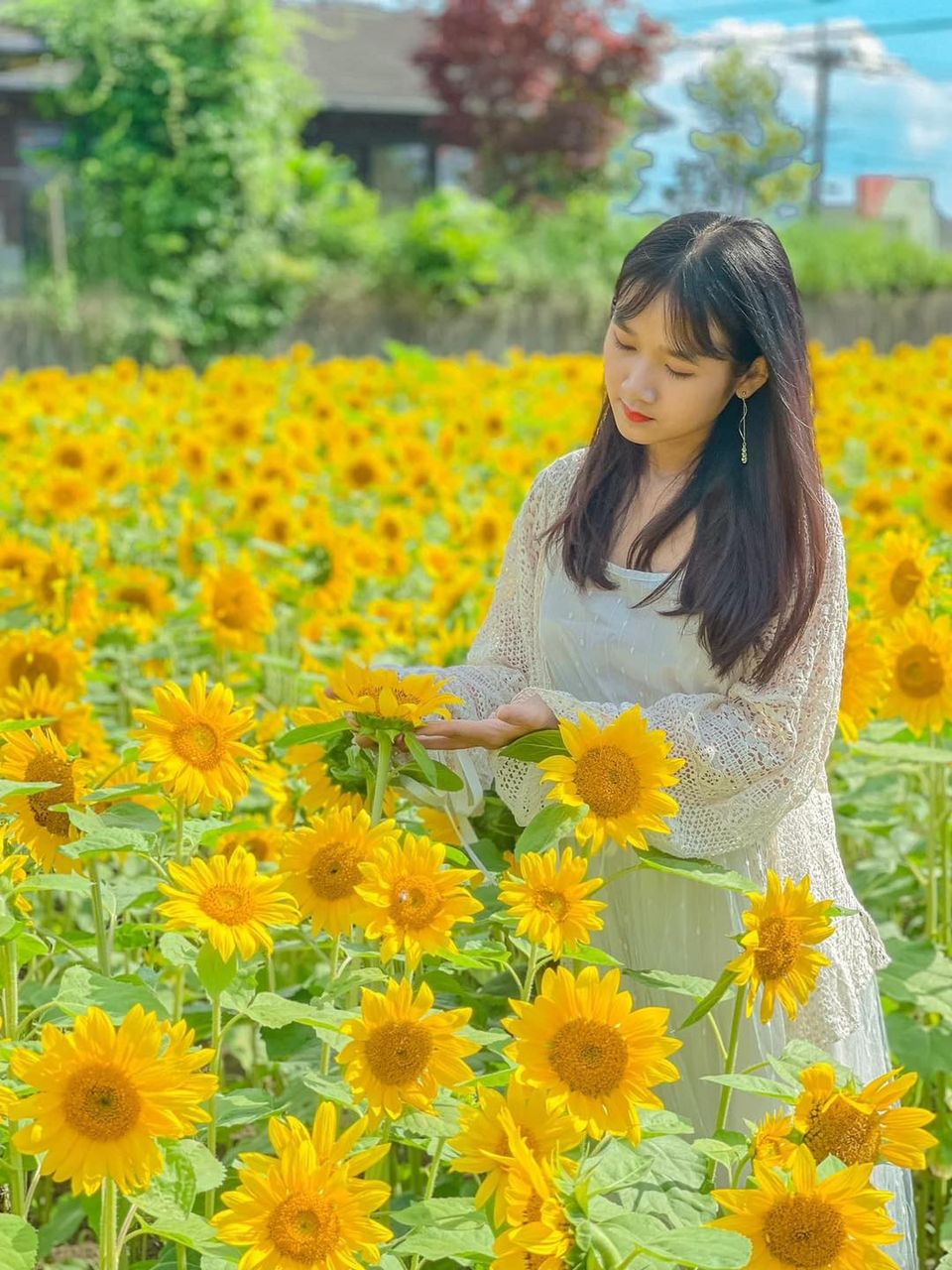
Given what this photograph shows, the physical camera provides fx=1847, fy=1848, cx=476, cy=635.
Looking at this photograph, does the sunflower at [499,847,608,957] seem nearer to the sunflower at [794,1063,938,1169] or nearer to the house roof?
the sunflower at [794,1063,938,1169]

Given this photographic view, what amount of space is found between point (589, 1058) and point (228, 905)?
0.32 meters

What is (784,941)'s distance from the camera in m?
1.50

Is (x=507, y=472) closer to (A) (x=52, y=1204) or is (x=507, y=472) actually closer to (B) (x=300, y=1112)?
(A) (x=52, y=1204)

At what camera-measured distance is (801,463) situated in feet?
6.22

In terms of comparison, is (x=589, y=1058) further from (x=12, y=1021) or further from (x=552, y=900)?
(x=12, y=1021)

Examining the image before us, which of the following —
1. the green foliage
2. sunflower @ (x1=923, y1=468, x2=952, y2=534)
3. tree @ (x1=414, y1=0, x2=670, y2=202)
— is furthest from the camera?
tree @ (x1=414, y1=0, x2=670, y2=202)

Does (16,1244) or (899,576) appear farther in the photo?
(899,576)

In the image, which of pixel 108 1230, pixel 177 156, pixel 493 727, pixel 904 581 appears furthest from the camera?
pixel 177 156

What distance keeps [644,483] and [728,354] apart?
210mm

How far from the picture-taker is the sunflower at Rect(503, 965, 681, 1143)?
135 centimetres

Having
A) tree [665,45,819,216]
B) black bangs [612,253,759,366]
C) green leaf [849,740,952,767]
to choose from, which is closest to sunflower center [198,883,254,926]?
black bangs [612,253,759,366]

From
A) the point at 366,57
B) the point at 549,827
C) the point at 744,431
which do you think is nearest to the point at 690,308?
the point at 744,431

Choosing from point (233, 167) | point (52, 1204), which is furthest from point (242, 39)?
point (52, 1204)

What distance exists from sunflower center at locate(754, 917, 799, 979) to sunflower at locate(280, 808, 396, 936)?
327 mm
